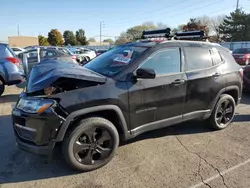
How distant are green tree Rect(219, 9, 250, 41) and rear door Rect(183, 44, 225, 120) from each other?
4371 cm

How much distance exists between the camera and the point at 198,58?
157 inches

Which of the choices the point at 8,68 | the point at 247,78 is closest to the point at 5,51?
the point at 8,68

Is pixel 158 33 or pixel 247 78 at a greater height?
pixel 158 33

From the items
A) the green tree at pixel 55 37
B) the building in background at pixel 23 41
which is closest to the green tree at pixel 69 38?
the green tree at pixel 55 37

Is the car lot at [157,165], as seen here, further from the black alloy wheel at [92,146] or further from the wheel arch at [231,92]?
the wheel arch at [231,92]

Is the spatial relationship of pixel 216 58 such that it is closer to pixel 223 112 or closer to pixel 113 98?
pixel 223 112

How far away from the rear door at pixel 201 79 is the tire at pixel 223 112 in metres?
0.23

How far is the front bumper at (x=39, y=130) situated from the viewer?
2.69 metres

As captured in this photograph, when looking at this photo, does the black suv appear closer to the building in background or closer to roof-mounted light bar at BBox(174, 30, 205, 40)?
roof-mounted light bar at BBox(174, 30, 205, 40)

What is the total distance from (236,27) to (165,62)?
46247mm

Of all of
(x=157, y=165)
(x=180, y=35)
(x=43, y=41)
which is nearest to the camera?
(x=157, y=165)

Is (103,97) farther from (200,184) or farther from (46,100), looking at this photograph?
(200,184)

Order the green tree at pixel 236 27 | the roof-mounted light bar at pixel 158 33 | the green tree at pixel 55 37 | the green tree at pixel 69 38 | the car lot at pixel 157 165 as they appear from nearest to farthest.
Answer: the car lot at pixel 157 165 → the roof-mounted light bar at pixel 158 33 → the green tree at pixel 236 27 → the green tree at pixel 55 37 → the green tree at pixel 69 38

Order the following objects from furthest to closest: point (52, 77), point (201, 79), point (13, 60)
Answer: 1. point (13, 60)
2. point (201, 79)
3. point (52, 77)
